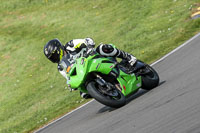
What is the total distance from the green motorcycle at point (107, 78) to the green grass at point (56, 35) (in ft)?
11.6

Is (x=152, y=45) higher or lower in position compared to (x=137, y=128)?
lower

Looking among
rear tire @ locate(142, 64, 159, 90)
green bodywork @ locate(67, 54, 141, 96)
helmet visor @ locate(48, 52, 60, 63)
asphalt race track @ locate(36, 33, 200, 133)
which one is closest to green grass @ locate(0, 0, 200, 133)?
Answer: asphalt race track @ locate(36, 33, 200, 133)

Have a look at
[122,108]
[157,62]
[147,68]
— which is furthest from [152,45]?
[122,108]

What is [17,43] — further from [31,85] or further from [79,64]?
[79,64]

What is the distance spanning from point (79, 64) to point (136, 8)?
51.7 feet

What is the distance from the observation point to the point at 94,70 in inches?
317

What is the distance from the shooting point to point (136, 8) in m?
23.3

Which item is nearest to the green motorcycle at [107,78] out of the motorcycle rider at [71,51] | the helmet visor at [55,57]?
the motorcycle rider at [71,51]

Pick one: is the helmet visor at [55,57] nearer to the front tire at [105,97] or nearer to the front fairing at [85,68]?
the front fairing at [85,68]

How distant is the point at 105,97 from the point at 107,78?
95 cm

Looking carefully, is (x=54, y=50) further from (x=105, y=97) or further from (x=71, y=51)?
(x=105, y=97)

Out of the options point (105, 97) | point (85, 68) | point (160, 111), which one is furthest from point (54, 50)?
point (160, 111)

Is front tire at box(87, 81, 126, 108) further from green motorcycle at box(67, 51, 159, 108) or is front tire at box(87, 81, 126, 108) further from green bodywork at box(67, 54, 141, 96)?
green bodywork at box(67, 54, 141, 96)

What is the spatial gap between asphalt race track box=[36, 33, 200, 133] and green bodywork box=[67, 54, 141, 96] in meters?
0.33
